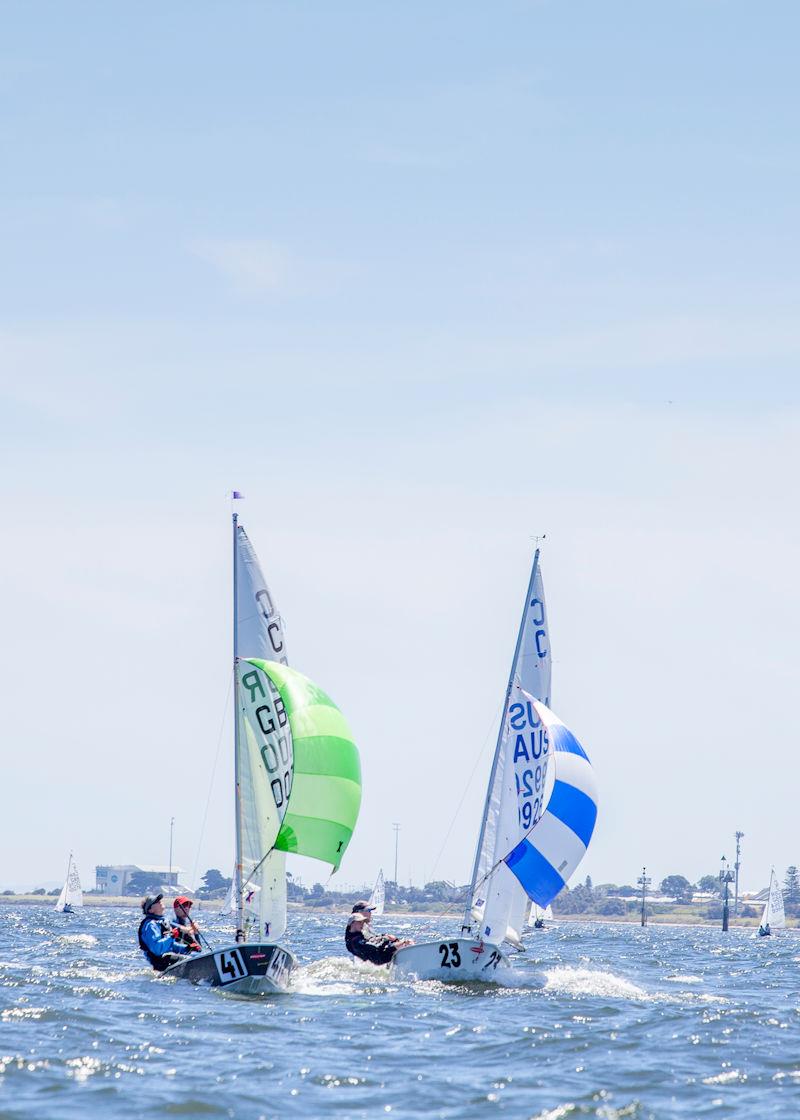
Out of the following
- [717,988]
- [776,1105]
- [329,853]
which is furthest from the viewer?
[717,988]

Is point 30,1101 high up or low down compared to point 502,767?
down

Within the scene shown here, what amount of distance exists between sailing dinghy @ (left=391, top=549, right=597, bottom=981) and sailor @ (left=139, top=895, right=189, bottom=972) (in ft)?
17.1

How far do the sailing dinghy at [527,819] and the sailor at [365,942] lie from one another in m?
1.42

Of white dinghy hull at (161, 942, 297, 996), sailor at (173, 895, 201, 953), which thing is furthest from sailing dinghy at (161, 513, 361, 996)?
sailor at (173, 895, 201, 953)

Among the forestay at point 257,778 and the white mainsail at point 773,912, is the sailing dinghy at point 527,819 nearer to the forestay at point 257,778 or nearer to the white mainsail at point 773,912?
the forestay at point 257,778

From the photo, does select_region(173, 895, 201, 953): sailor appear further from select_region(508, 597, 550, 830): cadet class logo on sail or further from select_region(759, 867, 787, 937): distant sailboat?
select_region(759, 867, 787, 937): distant sailboat

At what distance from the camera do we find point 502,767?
30688mm

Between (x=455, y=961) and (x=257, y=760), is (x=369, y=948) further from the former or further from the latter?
(x=257, y=760)

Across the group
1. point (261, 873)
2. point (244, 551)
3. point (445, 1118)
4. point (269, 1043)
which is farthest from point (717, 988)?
point (445, 1118)

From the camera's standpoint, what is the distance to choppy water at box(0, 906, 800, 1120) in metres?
16.6

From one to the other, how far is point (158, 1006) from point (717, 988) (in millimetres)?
14417

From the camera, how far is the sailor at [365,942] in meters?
30.1

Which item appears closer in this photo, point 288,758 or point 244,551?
point 288,758

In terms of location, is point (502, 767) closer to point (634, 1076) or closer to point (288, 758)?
point (288, 758)
